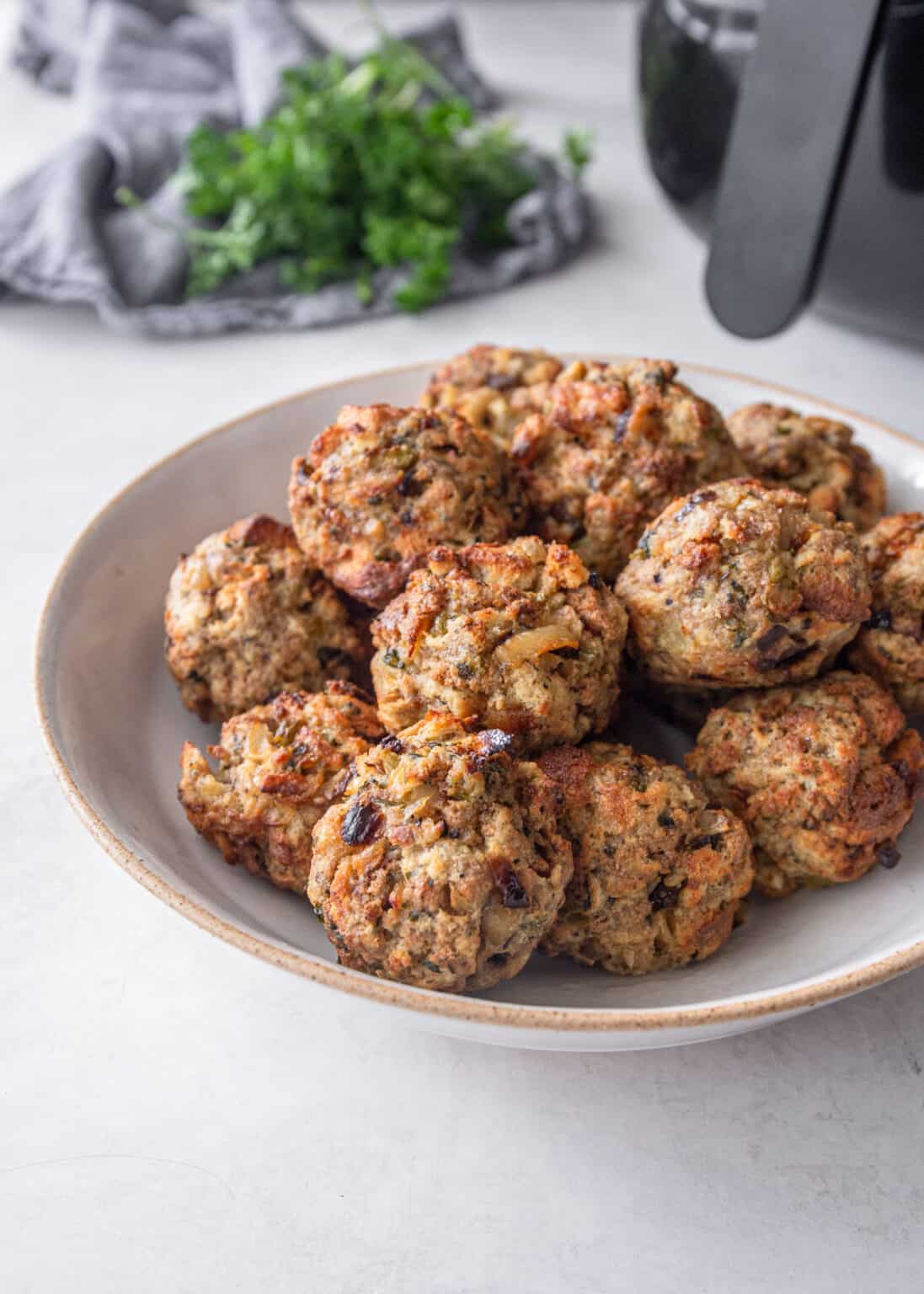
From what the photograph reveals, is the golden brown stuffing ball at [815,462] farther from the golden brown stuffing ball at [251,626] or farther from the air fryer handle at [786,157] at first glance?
the golden brown stuffing ball at [251,626]

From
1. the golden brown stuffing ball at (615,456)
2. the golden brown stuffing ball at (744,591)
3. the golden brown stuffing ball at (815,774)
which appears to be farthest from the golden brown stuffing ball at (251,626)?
the golden brown stuffing ball at (815,774)

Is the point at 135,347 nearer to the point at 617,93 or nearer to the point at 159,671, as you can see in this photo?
the point at 159,671

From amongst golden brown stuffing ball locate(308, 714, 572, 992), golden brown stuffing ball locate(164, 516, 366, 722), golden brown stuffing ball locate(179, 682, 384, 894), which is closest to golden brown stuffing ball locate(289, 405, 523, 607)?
golden brown stuffing ball locate(164, 516, 366, 722)

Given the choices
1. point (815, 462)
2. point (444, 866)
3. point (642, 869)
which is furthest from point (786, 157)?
point (444, 866)

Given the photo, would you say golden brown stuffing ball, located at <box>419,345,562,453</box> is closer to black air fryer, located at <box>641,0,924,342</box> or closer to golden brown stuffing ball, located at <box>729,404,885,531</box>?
golden brown stuffing ball, located at <box>729,404,885,531</box>

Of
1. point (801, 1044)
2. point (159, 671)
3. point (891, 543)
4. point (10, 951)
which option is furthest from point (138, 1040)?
point (891, 543)

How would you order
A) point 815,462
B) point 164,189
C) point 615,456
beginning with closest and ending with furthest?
point 615,456
point 815,462
point 164,189

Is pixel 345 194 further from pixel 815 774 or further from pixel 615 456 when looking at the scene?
pixel 815 774
